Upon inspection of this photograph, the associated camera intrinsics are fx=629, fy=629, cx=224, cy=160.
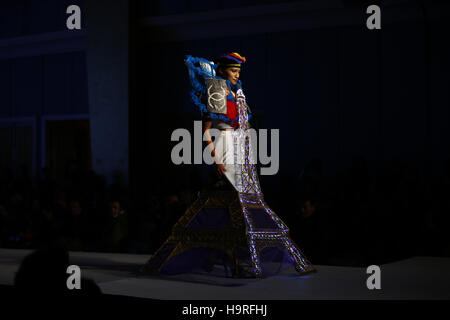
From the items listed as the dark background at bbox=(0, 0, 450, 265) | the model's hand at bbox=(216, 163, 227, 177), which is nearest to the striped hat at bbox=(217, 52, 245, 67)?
the model's hand at bbox=(216, 163, 227, 177)

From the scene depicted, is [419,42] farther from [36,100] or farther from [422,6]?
[36,100]

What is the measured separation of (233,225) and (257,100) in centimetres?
640

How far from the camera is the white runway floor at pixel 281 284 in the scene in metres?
3.45

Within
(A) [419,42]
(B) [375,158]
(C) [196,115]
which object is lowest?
(B) [375,158]

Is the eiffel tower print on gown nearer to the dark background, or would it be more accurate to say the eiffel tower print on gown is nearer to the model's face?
the model's face

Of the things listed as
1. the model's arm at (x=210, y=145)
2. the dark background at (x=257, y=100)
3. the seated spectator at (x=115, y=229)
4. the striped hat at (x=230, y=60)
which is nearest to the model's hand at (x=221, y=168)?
the model's arm at (x=210, y=145)

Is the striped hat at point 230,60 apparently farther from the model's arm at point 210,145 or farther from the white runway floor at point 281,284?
the white runway floor at point 281,284

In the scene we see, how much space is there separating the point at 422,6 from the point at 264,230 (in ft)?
20.3

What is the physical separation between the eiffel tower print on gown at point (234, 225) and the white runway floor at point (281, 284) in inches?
5.9

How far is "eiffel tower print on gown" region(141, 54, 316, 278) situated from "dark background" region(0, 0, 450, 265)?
2766 mm

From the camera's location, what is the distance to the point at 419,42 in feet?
30.3

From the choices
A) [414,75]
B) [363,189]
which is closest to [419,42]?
[414,75]

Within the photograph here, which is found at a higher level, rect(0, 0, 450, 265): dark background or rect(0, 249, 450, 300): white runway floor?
rect(0, 0, 450, 265): dark background

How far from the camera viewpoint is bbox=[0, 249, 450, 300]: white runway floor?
3.45 metres
